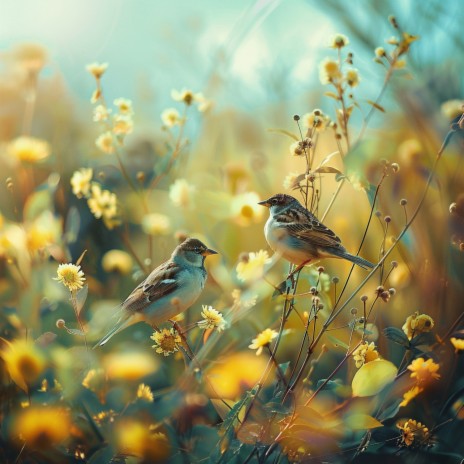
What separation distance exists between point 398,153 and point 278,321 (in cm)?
52

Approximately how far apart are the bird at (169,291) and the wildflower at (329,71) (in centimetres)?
28

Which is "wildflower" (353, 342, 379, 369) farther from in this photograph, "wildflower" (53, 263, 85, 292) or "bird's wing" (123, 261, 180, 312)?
"wildflower" (53, 263, 85, 292)

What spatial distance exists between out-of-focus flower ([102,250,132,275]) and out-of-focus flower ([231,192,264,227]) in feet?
0.72

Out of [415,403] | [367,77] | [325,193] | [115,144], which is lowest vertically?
[415,403]

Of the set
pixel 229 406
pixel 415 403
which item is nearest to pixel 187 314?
pixel 229 406

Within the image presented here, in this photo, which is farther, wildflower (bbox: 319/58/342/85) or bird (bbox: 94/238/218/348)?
wildflower (bbox: 319/58/342/85)

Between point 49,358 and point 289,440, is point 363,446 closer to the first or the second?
point 289,440

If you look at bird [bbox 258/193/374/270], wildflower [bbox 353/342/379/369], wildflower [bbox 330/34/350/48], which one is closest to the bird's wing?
bird [bbox 258/193/374/270]

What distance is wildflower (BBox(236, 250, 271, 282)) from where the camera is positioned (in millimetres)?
792

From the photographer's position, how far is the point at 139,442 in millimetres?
864

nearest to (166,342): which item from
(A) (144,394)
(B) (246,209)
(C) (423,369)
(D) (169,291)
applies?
(D) (169,291)

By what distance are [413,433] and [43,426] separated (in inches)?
18.9

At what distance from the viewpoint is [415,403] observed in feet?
3.47

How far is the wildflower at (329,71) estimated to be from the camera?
0.92 meters
